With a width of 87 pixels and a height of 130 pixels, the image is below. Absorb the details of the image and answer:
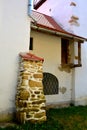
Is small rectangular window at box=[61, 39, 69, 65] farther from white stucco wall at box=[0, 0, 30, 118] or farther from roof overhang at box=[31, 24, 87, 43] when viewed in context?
Result: white stucco wall at box=[0, 0, 30, 118]

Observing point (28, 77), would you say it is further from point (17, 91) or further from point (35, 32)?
point (35, 32)

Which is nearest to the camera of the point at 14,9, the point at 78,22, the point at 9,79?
the point at 9,79

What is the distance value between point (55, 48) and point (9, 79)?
4.60 metres

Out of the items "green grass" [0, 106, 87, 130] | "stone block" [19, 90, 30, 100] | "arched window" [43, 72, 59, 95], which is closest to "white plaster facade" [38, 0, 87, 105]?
"arched window" [43, 72, 59, 95]

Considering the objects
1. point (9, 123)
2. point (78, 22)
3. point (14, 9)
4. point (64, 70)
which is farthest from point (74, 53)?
point (9, 123)

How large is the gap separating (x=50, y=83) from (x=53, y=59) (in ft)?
3.91

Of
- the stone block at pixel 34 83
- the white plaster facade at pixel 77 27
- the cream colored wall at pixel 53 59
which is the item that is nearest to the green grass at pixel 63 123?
the stone block at pixel 34 83

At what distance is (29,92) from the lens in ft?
23.7

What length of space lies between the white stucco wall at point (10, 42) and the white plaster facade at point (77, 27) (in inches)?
193

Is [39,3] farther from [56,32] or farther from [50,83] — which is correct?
[50,83]

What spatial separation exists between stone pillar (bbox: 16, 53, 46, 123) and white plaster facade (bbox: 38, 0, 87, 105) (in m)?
4.81

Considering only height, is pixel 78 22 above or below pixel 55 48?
above

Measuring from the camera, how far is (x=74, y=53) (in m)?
12.2

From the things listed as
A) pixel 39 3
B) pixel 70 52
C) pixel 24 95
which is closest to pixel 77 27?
pixel 70 52
